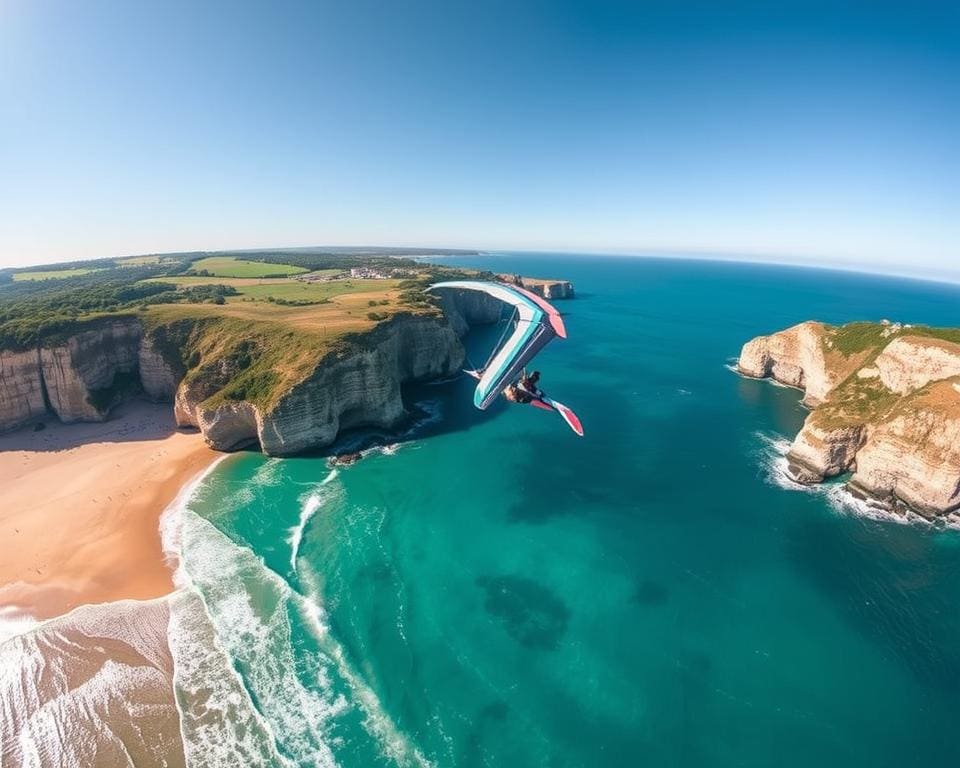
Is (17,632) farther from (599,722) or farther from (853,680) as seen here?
(853,680)

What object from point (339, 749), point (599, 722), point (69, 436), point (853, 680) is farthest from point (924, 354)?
point (69, 436)

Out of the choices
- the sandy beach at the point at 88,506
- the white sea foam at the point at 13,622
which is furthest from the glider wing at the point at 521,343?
the white sea foam at the point at 13,622

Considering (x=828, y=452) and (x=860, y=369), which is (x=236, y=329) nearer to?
(x=828, y=452)

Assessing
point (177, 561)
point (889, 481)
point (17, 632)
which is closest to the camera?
point (17, 632)

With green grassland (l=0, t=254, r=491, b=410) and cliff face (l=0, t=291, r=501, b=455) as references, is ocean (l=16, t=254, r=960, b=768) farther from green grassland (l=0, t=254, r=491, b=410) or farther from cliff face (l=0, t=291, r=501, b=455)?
green grassland (l=0, t=254, r=491, b=410)

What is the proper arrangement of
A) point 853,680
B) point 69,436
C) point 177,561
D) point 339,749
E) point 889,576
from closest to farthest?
point 339,749, point 853,680, point 889,576, point 177,561, point 69,436

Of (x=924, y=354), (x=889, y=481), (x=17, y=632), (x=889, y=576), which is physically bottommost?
(x=17, y=632)

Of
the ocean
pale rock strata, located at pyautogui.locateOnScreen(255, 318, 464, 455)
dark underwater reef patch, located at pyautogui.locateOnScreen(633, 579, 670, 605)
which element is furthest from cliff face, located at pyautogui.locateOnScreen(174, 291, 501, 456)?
dark underwater reef patch, located at pyautogui.locateOnScreen(633, 579, 670, 605)
